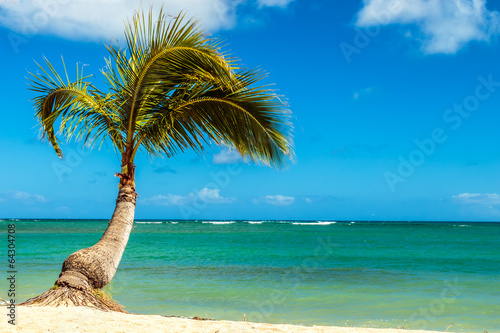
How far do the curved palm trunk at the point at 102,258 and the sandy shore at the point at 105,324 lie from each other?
53cm

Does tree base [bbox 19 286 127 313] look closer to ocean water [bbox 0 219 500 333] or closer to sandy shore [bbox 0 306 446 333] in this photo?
sandy shore [bbox 0 306 446 333]

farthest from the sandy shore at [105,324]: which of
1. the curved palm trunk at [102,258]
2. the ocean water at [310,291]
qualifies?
the ocean water at [310,291]

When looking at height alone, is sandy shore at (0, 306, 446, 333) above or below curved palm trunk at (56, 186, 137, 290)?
below

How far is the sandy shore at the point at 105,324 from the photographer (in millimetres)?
4195

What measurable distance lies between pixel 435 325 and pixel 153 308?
512 cm

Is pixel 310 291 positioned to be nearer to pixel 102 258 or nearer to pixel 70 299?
pixel 102 258

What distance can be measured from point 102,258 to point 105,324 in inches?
51.5

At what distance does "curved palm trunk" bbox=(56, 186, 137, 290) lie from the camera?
5.39m

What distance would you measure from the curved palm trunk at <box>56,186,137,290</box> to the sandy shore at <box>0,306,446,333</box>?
1.74ft

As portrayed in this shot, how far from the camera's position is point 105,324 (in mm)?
4410

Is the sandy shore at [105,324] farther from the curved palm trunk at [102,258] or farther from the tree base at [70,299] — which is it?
the curved palm trunk at [102,258]

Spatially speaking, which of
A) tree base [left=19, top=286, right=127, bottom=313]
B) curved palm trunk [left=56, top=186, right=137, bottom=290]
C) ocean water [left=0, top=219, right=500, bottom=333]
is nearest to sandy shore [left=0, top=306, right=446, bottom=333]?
tree base [left=19, top=286, right=127, bottom=313]

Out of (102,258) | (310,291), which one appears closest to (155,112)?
(102,258)

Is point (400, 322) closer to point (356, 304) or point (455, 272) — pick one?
point (356, 304)
